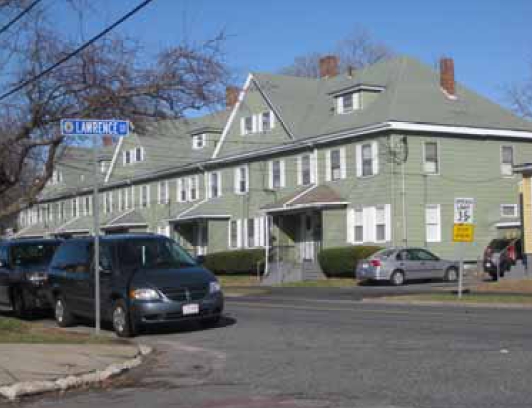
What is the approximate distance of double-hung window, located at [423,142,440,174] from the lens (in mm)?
41281

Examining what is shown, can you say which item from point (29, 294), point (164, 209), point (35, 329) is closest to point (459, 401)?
point (35, 329)

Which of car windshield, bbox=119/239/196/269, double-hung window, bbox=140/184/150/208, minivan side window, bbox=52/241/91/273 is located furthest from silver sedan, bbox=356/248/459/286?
double-hung window, bbox=140/184/150/208

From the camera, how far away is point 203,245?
55.4 metres

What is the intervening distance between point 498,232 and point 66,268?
2788cm

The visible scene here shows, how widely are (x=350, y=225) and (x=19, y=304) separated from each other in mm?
22948

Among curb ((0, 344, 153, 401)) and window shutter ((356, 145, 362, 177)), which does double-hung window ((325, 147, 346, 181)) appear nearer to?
window shutter ((356, 145, 362, 177))

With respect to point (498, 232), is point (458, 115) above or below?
above

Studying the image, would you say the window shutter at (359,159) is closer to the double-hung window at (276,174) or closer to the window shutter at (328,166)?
the window shutter at (328,166)

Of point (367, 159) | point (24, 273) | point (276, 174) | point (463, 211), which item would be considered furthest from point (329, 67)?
point (24, 273)

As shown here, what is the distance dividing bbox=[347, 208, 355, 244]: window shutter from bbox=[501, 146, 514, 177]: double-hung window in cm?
742

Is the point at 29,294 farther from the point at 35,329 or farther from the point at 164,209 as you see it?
the point at 164,209

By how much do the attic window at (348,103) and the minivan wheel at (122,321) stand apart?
1129 inches

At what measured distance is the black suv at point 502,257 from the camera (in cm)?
3550

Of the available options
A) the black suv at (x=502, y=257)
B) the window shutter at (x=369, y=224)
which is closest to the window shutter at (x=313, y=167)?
the window shutter at (x=369, y=224)
